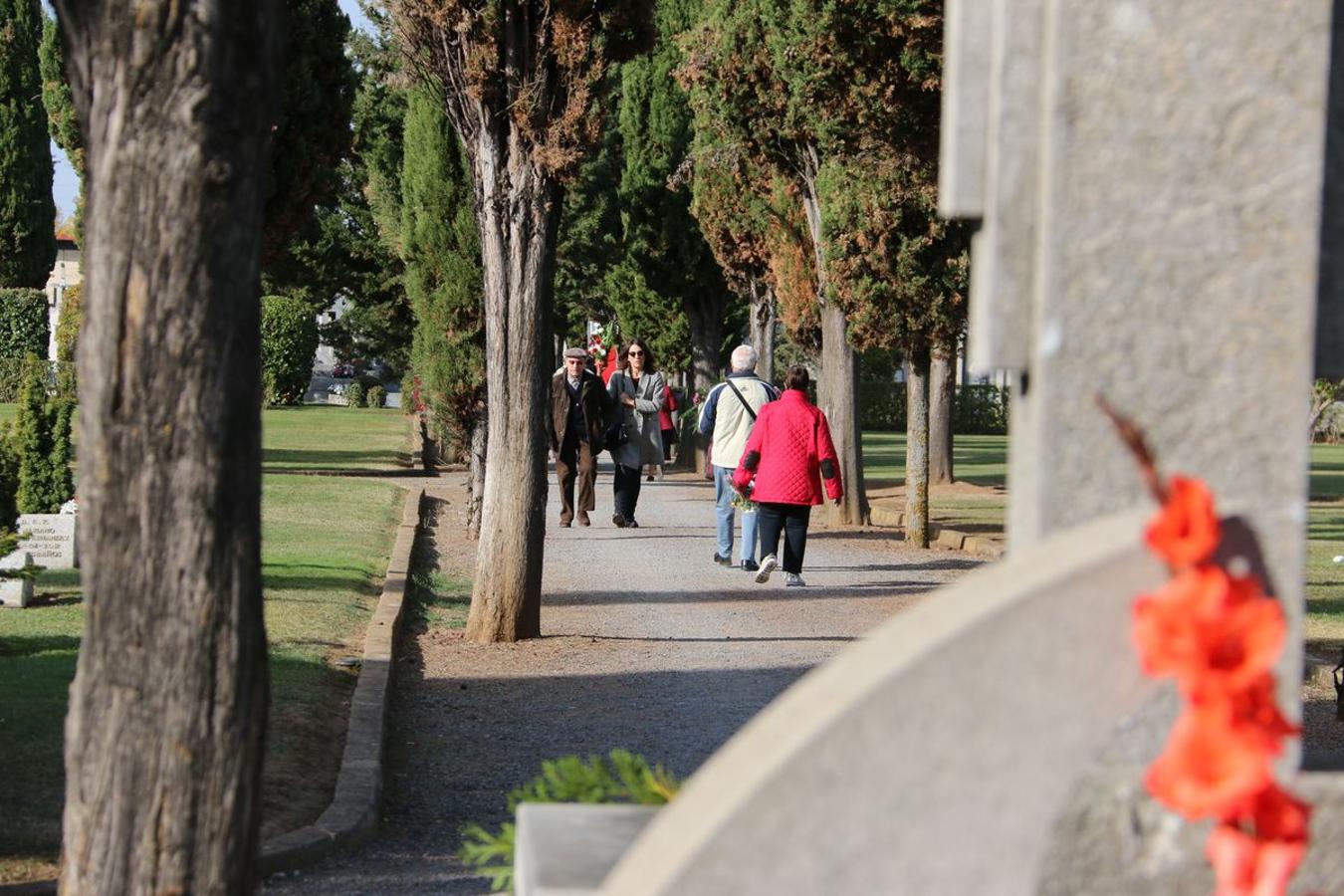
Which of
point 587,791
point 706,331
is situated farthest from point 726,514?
point 706,331

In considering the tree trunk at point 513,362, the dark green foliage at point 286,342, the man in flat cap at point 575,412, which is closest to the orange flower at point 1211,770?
the tree trunk at point 513,362

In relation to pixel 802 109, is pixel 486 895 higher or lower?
lower

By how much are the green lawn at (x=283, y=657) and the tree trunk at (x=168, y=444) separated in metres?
2.44

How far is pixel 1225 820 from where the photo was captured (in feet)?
8.50

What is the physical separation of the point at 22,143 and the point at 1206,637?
166ft

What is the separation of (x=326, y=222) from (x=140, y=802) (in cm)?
3733

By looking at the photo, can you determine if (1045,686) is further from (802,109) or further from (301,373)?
(301,373)

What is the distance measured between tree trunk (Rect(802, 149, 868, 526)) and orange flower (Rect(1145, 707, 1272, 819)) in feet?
58.5

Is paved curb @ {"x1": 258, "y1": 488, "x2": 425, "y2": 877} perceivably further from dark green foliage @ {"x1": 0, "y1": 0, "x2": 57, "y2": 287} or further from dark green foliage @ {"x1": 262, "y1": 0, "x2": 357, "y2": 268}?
dark green foliage @ {"x1": 0, "y1": 0, "x2": 57, "y2": 287}

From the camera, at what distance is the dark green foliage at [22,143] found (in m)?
47.3

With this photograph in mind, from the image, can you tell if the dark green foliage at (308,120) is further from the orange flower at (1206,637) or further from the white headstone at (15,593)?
the orange flower at (1206,637)

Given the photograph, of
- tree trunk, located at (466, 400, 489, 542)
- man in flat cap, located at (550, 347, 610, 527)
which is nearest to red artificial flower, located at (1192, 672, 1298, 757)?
tree trunk, located at (466, 400, 489, 542)

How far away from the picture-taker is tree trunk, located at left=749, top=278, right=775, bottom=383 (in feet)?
97.9

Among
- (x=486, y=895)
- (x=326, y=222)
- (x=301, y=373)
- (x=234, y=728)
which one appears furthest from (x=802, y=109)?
(x=301, y=373)
